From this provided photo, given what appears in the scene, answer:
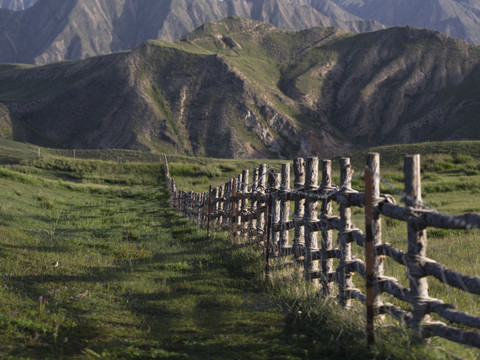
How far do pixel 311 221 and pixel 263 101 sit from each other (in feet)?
448

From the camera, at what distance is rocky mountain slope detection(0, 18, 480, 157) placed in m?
134

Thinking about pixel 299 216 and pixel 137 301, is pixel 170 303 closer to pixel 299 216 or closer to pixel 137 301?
pixel 137 301

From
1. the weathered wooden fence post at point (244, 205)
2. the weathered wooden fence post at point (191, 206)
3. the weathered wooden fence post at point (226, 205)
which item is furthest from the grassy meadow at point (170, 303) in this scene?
the weathered wooden fence post at point (191, 206)

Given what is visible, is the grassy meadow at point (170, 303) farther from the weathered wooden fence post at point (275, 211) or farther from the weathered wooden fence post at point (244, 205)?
the weathered wooden fence post at point (244, 205)

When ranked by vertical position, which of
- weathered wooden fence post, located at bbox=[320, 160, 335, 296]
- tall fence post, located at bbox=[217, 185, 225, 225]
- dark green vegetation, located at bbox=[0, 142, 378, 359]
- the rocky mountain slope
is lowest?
dark green vegetation, located at bbox=[0, 142, 378, 359]

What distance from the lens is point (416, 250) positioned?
5.07 m

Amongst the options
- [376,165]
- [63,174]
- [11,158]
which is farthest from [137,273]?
[11,158]

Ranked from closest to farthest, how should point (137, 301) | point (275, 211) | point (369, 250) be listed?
point (369, 250)
point (137, 301)
point (275, 211)

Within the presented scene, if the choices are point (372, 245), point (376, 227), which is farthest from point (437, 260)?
point (372, 245)

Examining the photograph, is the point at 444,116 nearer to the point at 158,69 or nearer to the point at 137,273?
the point at 158,69

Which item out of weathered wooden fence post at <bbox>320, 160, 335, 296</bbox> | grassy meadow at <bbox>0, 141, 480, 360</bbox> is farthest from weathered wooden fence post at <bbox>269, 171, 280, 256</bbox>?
weathered wooden fence post at <bbox>320, 160, 335, 296</bbox>

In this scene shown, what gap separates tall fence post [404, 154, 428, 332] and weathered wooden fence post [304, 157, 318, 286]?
2752 millimetres

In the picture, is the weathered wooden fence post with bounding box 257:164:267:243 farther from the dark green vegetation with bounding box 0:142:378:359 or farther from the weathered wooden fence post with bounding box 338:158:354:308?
the weathered wooden fence post with bounding box 338:158:354:308

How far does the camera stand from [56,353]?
5.00 m
